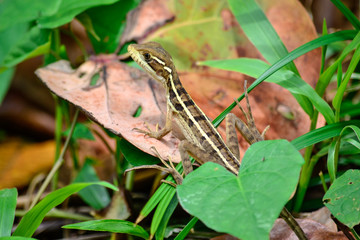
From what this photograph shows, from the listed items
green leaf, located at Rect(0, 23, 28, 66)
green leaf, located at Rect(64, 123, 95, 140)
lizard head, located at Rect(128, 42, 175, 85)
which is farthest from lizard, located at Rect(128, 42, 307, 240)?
green leaf, located at Rect(0, 23, 28, 66)

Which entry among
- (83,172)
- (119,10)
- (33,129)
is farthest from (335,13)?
(33,129)

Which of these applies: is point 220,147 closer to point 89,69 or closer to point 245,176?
point 245,176

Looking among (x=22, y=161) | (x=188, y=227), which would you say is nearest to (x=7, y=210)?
(x=188, y=227)

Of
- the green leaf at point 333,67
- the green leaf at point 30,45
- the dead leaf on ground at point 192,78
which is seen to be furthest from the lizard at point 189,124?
the green leaf at point 30,45

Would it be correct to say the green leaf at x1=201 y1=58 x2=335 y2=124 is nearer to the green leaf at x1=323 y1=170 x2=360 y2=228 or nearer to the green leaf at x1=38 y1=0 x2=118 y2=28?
the green leaf at x1=323 y1=170 x2=360 y2=228

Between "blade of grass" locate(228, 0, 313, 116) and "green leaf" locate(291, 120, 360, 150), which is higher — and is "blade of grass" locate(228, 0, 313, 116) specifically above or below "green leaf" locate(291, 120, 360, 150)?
above

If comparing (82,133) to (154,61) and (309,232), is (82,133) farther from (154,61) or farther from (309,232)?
(309,232)

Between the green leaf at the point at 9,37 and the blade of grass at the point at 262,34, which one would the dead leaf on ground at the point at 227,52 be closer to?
the blade of grass at the point at 262,34
